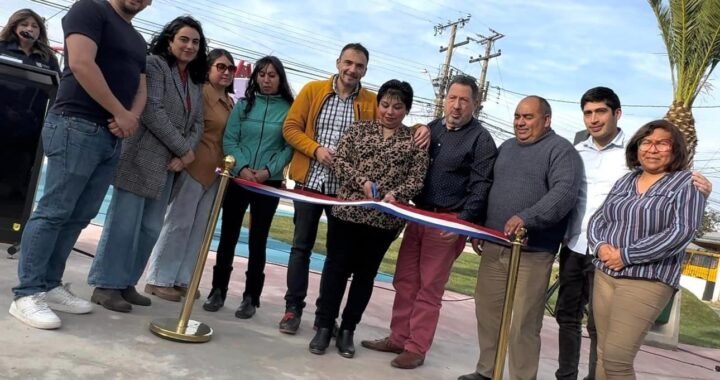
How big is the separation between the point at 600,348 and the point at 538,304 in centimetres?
52

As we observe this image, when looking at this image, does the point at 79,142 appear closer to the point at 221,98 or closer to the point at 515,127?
the point at 221,98

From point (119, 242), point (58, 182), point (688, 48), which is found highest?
point (688, 48)

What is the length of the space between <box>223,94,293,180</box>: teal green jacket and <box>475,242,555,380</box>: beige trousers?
1568 millimetres

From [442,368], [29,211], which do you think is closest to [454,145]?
[442,368]

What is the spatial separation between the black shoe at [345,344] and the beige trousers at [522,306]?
789 millimetres

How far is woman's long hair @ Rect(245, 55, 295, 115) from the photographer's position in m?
4.13

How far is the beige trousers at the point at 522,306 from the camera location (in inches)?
132

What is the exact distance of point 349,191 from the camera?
11.6ft

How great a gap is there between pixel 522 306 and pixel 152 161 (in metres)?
2.36

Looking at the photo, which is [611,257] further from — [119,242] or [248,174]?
[119,242]

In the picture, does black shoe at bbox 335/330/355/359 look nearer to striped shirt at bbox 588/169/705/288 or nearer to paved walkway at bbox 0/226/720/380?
paved walkway at bbox 0/226/720/380

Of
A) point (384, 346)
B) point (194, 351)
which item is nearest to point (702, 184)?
point (384, 346)

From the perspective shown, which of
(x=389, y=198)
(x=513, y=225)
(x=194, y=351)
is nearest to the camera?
(x=194, y=351)

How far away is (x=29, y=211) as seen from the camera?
15.2 feet
